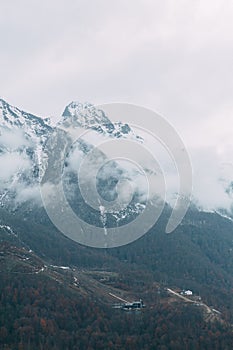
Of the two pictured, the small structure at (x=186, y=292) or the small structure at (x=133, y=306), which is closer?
the small structure at (x=133, y=306)

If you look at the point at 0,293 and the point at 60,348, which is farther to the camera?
the point at 0,293

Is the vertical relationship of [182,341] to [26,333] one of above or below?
above

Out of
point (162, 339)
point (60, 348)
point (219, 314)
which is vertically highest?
point (219, 314)

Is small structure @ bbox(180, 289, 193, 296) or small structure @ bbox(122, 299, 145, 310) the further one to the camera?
small structure @ bbox(180, 289, 193, 296)

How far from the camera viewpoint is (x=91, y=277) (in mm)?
196625

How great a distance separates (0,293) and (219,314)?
186ft

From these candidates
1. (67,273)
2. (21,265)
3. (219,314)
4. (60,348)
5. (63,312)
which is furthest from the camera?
(67,273)

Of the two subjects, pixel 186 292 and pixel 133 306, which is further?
pixel 186 292

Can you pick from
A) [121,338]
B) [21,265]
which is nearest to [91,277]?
[21,265]

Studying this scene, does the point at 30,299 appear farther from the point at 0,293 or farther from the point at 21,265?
the point at 21,265

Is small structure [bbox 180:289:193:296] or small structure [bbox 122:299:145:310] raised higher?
small structure [bbox 180:289:193:296]

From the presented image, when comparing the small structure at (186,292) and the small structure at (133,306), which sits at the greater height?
the small structure at (186,292)

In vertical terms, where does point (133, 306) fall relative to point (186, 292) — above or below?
below

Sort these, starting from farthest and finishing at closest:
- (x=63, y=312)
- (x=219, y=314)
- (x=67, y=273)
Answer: (x=67, y=273), (x=219, y=314), (x=63, y=312)
